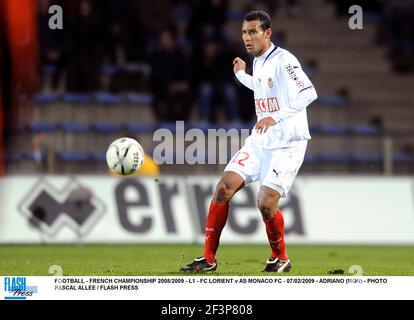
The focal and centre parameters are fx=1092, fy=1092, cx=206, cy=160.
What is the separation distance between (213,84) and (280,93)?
7299 mm

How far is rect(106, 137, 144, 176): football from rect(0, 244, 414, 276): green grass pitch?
89 cm

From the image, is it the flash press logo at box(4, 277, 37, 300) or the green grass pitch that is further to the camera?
the green grass pitch

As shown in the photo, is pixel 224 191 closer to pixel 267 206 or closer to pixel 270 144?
pixel 267 206

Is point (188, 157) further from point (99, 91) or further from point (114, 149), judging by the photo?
point (114, 149)

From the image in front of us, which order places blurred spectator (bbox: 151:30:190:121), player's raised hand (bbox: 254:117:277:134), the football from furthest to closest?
1. blurred spectator (bbox: 151:30:190:121)
2. the football
3. player's raised hand (bbox: 254:117:277:134)

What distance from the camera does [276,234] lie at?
30.6 ft

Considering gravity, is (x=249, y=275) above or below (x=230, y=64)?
below

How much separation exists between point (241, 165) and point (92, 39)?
7762 mm

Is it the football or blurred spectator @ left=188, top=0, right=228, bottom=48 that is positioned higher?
blurred spectator @ left=188, top=0, right=228, bottom=48

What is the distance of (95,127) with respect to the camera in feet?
51.9

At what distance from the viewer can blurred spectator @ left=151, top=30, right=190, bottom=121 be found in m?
16.5

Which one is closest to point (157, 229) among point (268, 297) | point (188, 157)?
point (188, 157)

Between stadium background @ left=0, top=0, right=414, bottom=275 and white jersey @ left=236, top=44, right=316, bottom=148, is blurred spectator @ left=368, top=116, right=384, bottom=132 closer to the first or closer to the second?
stadium background @ left=0, top=0, right=414, bottom=275

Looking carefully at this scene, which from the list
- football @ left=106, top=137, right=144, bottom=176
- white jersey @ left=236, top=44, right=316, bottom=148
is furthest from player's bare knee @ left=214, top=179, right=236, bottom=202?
football @ left=106, top=137, right=144, bottom=176
